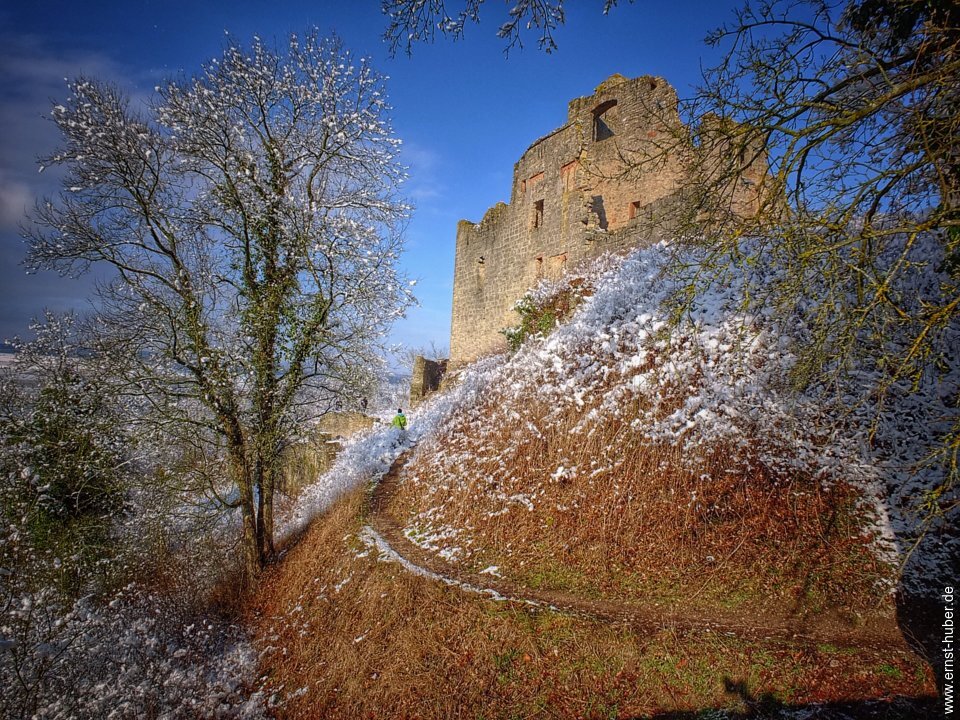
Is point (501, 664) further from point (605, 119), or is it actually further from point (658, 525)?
point (605, 119)

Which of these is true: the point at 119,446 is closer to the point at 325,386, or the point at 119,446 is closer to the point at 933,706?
the point at 325,386

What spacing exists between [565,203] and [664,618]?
1414 cm

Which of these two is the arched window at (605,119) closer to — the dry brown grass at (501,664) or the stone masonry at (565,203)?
the stone masonry at (565,203)

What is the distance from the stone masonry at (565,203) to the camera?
51.1ft

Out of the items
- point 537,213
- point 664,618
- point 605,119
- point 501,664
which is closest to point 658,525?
point 664,618

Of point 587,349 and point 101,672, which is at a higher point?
point 587,349

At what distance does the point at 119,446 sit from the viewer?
7191 millimetres

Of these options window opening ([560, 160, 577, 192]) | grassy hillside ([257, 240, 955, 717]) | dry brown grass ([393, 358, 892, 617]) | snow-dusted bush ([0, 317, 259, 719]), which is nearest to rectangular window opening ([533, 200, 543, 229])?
window opening ([560, 160, 577, 192])

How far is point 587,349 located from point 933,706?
269 inches

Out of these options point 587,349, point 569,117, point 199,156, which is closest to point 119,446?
point 199,156

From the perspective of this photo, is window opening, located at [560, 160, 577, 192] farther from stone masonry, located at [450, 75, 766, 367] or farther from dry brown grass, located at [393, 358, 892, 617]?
dry brown grass, located at [393, 358, 892, 617]

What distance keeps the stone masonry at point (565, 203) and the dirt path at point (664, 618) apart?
401 inches

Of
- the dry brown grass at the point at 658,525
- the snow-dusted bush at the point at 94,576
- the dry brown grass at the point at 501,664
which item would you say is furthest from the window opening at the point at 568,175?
the snow-dusted bush at the point at 94,576

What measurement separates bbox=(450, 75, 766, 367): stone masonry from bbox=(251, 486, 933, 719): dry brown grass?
35.2 ft
